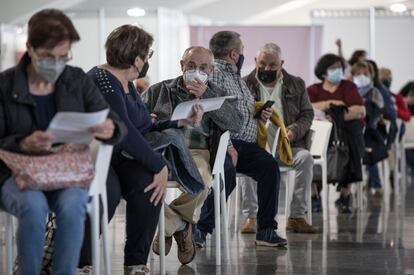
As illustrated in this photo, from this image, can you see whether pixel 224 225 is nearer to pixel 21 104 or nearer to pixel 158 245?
pixel 158 245

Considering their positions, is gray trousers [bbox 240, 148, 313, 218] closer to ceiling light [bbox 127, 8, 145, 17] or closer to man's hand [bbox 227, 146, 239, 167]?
man's hand [bbox 227, 146, 239, 167]

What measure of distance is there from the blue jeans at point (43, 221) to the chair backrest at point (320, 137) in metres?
3.65

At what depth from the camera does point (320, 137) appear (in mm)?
7551

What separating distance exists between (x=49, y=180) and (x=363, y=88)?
19.3ft

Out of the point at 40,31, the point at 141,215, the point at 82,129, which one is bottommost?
the point at 141,215

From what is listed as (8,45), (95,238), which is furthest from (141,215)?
(8,45)

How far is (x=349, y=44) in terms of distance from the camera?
47.7 feet

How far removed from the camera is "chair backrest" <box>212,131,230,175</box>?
544cm

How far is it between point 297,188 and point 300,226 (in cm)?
24

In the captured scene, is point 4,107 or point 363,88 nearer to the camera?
point 4,107

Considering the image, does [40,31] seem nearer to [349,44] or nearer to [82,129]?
[82,129]

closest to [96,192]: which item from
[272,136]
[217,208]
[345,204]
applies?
[217,208]

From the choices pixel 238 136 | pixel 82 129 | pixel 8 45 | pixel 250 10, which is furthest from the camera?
pixel 250 10

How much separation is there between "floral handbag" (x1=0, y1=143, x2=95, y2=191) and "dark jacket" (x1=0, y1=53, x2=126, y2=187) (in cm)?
8
